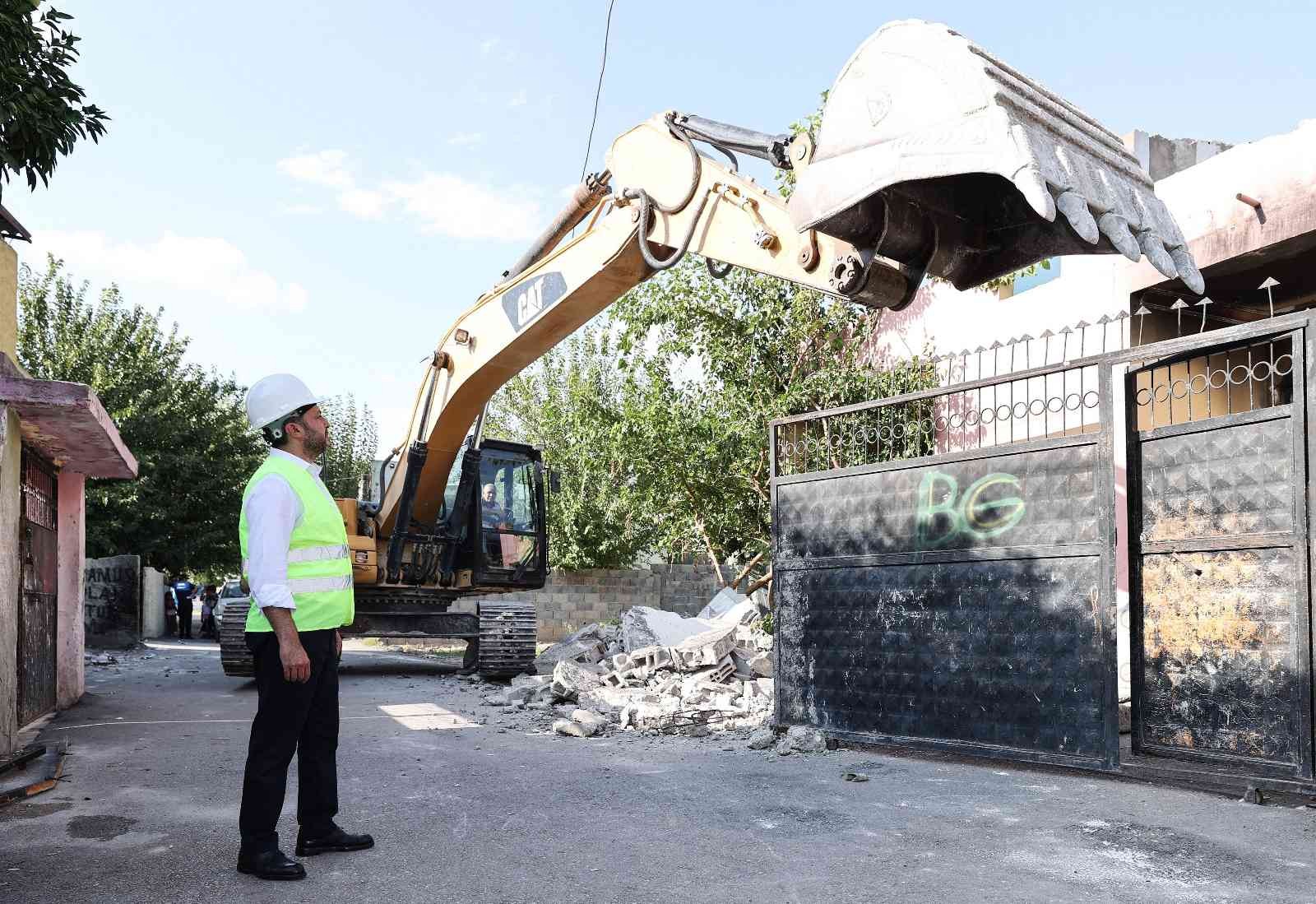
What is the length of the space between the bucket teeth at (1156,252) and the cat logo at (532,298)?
4849 millimetres

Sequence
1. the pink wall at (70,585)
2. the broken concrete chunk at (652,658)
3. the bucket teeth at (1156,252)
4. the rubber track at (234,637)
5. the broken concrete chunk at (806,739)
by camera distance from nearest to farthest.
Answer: the bucket teeth at (1156,252) < the broken concrete chunk at (806,739) < the pink wall at (70,585) < the broken concrete chunk at (652,658) < the rubber track at (234,637)

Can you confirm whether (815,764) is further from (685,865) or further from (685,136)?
(685,136)

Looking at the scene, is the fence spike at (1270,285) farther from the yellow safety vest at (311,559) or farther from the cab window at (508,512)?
the cab window at (508,512)

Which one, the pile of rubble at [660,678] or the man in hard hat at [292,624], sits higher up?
the man in hard hat at [292,624]

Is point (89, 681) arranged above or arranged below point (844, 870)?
below

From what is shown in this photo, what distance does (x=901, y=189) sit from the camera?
197 inches

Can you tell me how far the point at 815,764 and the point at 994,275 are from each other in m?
3.34

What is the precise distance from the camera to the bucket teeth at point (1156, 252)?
14.8 ft

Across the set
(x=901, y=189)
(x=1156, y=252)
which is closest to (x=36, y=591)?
(x=901, y=189)

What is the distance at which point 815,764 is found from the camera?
6.62 meters

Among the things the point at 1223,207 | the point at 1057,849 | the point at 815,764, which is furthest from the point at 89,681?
the point at 1223,207

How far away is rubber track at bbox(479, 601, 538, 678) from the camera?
12516 millimetres

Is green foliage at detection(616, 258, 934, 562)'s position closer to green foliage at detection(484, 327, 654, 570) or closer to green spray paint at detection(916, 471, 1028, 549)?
green foliage at detection(484, 327, 654, 570)

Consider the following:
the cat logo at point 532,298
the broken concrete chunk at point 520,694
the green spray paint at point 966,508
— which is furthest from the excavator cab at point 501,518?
the green spray paint at point 966,508
